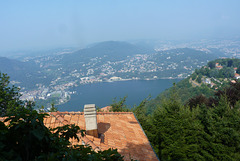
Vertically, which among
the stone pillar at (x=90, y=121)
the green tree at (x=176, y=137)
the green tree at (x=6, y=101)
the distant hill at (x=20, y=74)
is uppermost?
the stone pillar at (x=90, y=121)

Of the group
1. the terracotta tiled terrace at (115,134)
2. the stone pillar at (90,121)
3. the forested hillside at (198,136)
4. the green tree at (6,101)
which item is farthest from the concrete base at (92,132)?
the green tree at (6,101)

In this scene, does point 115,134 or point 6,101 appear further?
point 6,101

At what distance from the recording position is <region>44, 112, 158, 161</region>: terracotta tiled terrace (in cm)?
530

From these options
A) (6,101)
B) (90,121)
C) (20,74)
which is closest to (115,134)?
(90,121)

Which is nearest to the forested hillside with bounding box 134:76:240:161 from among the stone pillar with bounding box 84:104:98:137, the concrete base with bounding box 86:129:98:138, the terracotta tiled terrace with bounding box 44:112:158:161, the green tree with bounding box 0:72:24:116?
the terracotta tiled terrace with bounding box 44:112:158:161

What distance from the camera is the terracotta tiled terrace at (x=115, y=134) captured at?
17.4 feet

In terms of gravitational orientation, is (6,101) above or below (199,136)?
above

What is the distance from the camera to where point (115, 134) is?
6398mm

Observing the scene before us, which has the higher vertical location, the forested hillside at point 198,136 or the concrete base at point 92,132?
the concrete base at point 92,132

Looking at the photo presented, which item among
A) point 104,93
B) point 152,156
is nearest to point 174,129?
point 152,156

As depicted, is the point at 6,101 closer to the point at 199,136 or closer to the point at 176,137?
the point at 176,137

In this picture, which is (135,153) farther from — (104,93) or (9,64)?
(9,64)

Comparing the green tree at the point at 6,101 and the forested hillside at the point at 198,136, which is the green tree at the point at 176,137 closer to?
the forested hillside at the point at 198,136

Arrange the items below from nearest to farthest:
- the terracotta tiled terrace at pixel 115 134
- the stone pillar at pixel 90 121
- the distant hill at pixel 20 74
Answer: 1. the terracotta tiled terrace at pixel 115 134
2. the stone pillar at pixel 90 121
3. the distant hill at pixel 20 74
